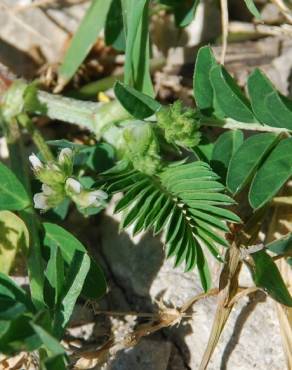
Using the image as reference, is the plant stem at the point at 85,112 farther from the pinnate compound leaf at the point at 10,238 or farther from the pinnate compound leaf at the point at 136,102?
the pinnate compound leaf at the point at 10,238

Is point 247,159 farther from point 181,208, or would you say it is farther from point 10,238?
point 10,238

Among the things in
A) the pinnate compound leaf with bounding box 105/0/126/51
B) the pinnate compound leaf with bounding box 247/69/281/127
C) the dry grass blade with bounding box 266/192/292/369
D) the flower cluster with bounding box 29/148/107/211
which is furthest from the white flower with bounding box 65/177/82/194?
the pinnate compound leaf with bounding box 105/0/126/51

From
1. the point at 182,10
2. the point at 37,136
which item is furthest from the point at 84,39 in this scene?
the point at 37,136

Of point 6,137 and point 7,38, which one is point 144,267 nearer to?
point 6,137

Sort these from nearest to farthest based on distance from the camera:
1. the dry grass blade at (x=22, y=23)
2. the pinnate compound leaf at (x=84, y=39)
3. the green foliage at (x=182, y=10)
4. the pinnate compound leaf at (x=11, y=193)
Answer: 1. the pinnate compound leaf at (x=11, y=193)
2. the green foliage at (x=182, y=10)
3. the pinnate compound leaf at (x=84, y=39)
4. the dry grass blade at (x=22, y=23)

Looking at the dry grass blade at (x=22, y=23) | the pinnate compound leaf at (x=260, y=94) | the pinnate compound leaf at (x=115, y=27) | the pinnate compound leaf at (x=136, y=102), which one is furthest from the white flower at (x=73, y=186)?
the dry grass blade at (x=22, y=23)

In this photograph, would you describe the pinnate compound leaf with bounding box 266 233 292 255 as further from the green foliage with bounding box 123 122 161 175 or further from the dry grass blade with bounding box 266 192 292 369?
the green foliage with bounding box 123 122 161 175

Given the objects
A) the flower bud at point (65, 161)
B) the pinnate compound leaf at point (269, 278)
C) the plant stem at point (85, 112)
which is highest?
the plant stem at point (85, 112)

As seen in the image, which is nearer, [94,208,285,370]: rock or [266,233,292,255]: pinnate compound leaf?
[266,233,292,255]: pinnate compound leaf
